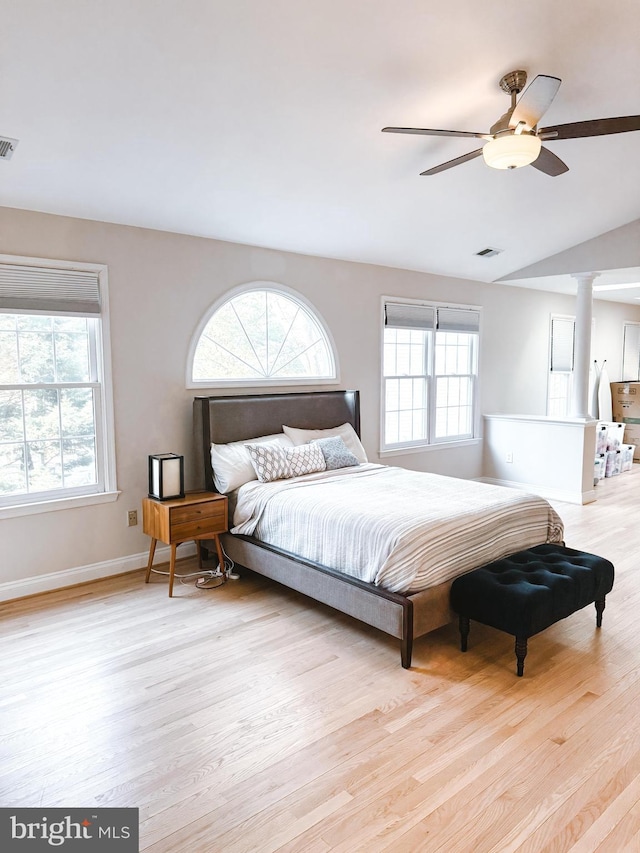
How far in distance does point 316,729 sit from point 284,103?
301 centimetres

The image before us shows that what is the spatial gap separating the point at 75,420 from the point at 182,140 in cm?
191

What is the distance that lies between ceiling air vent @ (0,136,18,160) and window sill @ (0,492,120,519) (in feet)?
6.63

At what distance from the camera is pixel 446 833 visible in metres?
1.82

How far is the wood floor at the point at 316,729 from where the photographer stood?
186 centimetres

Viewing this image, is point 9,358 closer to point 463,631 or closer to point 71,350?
point 71,350

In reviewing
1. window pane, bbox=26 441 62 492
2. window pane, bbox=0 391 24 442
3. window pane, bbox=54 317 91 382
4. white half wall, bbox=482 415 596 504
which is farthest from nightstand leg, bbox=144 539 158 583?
white half wall, bbox=482 415 596 504

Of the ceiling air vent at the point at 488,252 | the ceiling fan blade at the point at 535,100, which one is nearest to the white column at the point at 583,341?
the ceiling air vent at the point at 488,252

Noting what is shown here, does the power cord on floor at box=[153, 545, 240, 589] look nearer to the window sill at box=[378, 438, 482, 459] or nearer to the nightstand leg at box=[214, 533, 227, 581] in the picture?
the nightstand leg at box=[214, 533, 227, 581]

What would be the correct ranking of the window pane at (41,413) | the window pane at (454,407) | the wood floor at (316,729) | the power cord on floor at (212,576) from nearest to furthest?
the wood floor at (316,729) → the window pane at (41,413) → the power cord on floor at (212,576) → the window pane at (454,407)

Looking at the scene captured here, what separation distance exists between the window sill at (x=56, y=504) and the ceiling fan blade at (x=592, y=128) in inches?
133

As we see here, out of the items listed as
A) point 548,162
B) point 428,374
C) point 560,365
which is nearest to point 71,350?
point 548,162

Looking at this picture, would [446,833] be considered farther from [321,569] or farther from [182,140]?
[182,140]

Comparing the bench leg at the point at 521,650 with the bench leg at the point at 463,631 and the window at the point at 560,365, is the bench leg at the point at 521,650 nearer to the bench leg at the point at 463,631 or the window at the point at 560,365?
the bench leg at the point at 463,631

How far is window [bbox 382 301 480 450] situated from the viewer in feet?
19.4
